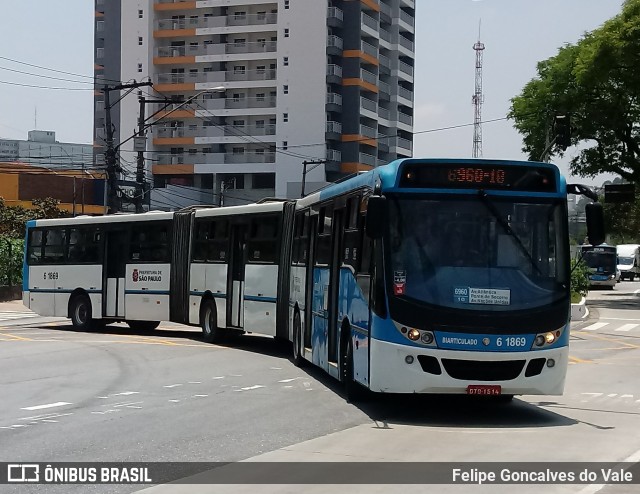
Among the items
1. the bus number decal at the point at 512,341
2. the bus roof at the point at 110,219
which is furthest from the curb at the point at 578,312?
the bus number decal at the point at 512,341

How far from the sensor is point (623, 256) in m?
101

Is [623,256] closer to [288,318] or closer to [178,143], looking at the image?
[178,143]

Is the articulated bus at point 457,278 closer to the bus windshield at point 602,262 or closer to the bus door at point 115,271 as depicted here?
the bus door at point 115,271

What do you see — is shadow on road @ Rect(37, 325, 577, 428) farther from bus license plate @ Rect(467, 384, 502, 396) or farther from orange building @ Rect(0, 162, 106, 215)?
orange building @ Rect(0, 162, 106, 215)

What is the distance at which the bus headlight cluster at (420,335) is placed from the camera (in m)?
13.3

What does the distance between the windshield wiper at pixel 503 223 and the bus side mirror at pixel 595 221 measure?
31.7 inches

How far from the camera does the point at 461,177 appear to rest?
13.7 metres

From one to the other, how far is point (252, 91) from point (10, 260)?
52.3 m

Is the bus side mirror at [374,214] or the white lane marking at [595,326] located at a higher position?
Answer: the bus side mirror at [374,214]

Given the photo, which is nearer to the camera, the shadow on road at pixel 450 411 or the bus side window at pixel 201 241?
the shadow on road at pixel 450 411

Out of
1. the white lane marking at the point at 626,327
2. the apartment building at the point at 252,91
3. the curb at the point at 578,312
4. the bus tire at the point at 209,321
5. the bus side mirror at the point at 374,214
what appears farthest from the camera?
the apartment building at the point at 252,91

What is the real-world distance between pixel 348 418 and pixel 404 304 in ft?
4.91

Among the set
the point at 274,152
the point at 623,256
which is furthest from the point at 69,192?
the point at 623,256

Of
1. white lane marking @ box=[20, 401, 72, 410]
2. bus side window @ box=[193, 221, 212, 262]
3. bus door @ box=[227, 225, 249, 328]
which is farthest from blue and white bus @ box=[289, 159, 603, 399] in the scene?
bus side window @ box=[193, 221, 212, 262]
